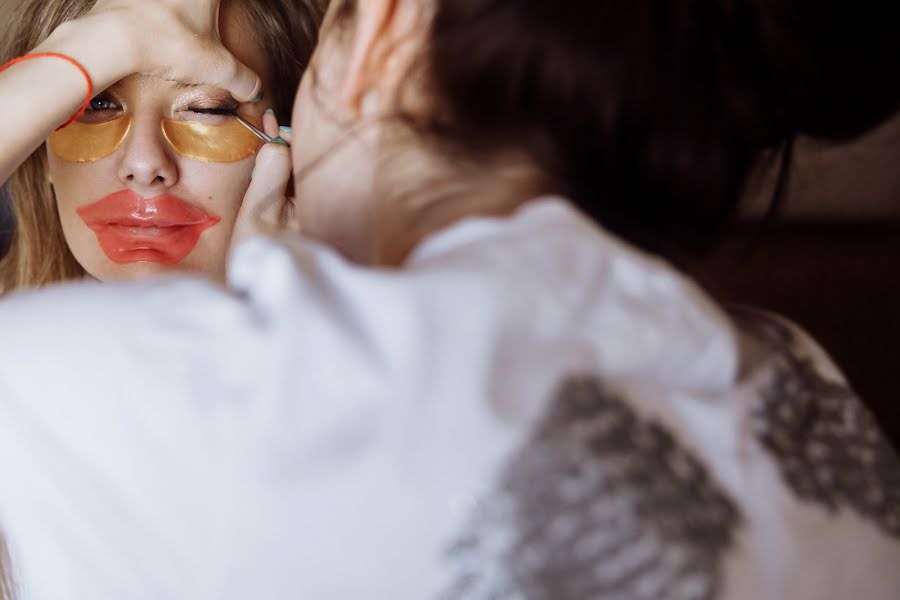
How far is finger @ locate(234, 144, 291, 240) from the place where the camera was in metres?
1.09

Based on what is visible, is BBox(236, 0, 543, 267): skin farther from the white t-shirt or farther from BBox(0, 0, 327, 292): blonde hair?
BBox(0, 0, 327, 292): blonde hair

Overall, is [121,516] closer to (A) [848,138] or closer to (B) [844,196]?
(A) [848,138]

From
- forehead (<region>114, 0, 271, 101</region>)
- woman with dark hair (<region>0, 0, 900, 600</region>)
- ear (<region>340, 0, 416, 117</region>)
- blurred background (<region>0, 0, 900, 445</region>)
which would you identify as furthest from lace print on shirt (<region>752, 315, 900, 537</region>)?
forehead (<region>114, 0, 271, 101</region>)

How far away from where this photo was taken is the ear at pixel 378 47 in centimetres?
56

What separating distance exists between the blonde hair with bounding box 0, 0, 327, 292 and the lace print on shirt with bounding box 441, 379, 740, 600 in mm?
868

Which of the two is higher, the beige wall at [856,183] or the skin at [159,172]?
the skin at [159,172]

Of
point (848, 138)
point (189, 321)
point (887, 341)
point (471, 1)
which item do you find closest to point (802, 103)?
point (848, 138)

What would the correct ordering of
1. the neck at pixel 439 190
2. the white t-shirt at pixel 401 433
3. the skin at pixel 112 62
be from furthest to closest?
the skin at pixel 112 62, the neck at pixel 439 190, the white t-shirt at pixel 401 433

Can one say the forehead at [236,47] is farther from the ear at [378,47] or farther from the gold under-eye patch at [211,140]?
the ear at [378,47]

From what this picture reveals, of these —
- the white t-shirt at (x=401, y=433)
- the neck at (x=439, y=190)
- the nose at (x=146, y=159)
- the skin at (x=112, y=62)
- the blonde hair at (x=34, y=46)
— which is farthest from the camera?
the blonde hair at (x=34, y=46)

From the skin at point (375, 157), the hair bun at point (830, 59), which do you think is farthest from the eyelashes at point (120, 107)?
the hair bun at point (830, 59)

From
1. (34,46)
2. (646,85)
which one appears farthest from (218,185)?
(646,85)

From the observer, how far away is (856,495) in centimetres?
52

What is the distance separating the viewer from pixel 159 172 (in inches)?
41.6
